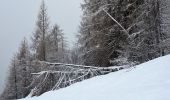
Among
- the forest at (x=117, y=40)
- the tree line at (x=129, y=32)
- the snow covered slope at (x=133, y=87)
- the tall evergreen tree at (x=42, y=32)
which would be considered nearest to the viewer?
the snow covered slope at (x=133, y=87)

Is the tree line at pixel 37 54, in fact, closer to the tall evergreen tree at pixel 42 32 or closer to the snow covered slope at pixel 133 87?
the tall evergreen tree at pixel 42 32

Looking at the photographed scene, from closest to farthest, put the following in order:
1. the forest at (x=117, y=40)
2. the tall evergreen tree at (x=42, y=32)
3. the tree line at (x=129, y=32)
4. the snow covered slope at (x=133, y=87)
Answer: the snow covered slope at (x=133, y=87)
the forest at (x=117, y=40)
the tree line at (x=129, y=32)
the tall evergreen tree at (x=42, y=32)

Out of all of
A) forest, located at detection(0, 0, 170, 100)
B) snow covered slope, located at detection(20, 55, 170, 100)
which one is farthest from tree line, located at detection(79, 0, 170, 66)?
snow covered slope, located at detection(20, 55, 170, 100)

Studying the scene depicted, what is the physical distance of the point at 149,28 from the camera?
17812 mm

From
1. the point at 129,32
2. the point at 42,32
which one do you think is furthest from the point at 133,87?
the point at 42,32

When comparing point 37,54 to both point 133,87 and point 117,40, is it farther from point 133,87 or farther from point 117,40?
point 133,87

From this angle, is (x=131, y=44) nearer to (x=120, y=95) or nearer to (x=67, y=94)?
(x=67, y=94)

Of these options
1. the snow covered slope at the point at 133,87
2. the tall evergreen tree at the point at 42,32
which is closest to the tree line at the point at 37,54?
the tall evergreen tree at the point at 42,32

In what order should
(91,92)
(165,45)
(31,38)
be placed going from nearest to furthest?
1. (91,92)
2. (165,45)
3. (31,38)

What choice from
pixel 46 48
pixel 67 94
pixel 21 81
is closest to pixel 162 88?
pixel 67 94

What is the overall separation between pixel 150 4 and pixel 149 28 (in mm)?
1265

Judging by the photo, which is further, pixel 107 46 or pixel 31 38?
pixel 31 38

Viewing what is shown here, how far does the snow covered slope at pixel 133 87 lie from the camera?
5844mm

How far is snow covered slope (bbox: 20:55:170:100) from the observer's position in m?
5.84
